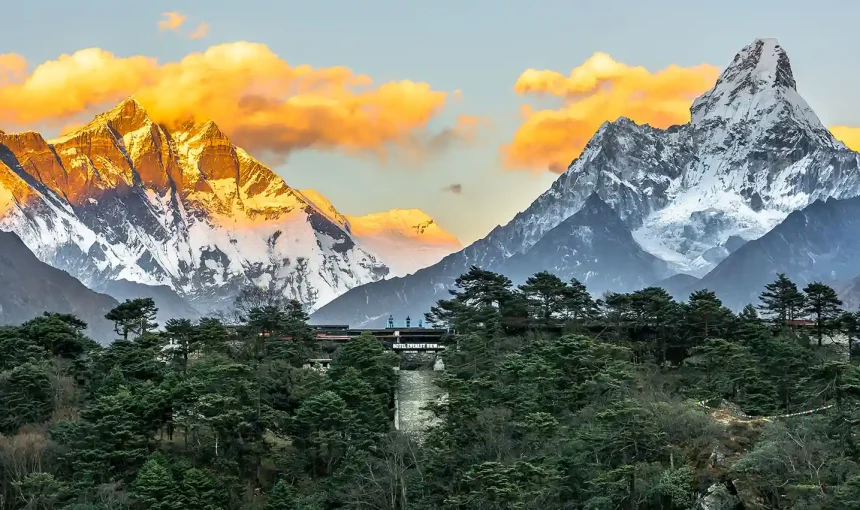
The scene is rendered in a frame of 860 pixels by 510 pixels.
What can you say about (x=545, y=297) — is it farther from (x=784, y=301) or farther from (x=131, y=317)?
(x=131, y=317)

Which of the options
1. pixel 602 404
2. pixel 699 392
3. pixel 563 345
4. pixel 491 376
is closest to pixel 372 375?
pixel 491 376

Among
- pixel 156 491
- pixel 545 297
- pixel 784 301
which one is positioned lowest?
pixel 156 491

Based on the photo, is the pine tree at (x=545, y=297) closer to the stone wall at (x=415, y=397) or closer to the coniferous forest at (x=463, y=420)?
the coniferous forest at (x=463, y=420)

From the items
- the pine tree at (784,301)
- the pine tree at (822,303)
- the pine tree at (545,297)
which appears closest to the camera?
the pine tree at (822,303)

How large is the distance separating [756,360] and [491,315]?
2334 cm

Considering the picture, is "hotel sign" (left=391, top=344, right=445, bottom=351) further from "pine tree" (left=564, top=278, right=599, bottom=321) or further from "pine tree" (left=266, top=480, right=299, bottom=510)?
"pine tree" (left=266, top=480, right=299, bottom=510)

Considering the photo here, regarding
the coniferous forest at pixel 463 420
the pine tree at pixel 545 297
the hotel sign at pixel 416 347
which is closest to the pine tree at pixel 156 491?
the coniferous forest at pixel 463 420

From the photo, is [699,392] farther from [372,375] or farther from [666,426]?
[372,375]

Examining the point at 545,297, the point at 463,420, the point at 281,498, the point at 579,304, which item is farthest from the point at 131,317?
Result: the point at 579,304

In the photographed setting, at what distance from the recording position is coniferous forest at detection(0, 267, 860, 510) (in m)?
45.1

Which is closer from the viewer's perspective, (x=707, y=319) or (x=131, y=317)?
(x=707, y=319)

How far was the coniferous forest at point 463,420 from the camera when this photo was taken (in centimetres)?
4509

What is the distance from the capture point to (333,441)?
5488 centimetres

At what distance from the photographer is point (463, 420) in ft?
180
